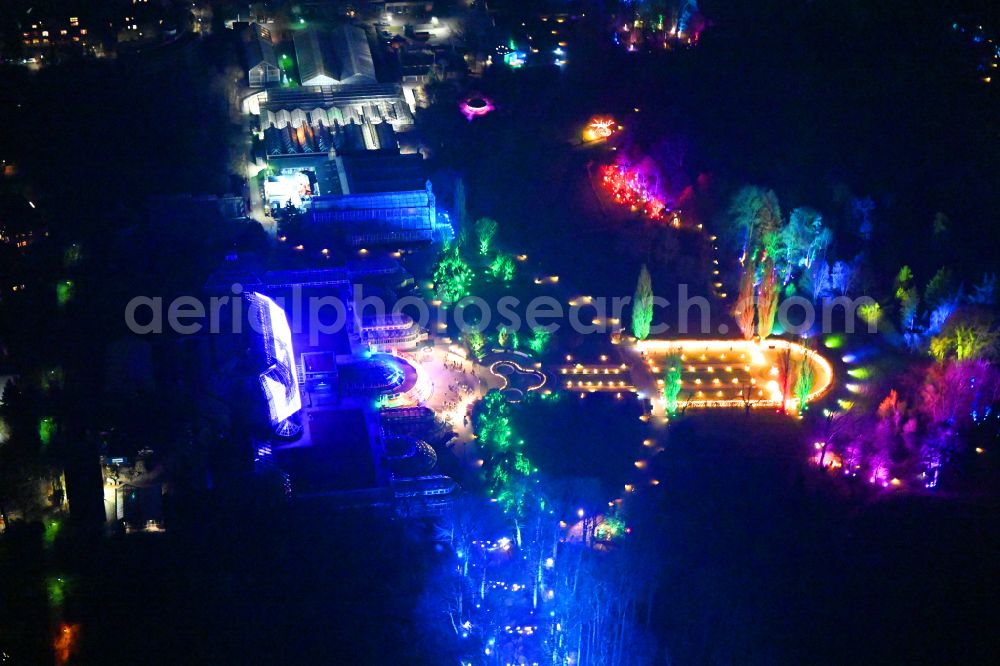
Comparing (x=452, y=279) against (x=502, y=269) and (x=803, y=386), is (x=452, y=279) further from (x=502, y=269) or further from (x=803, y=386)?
(x=803, y=386)

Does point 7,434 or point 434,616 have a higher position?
point 7,434

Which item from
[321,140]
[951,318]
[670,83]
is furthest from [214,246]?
[951,318]

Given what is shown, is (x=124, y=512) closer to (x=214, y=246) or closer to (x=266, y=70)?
(x=214, y=246)

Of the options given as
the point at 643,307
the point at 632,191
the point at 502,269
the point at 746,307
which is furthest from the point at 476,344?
the point at 632,191

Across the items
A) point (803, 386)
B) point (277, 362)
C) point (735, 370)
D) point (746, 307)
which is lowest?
point (803, 386)

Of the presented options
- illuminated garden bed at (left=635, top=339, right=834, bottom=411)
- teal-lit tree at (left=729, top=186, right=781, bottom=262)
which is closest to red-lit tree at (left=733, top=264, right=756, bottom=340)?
illuminated garden bed at (left=635, top=339, right=834, bottom=411)

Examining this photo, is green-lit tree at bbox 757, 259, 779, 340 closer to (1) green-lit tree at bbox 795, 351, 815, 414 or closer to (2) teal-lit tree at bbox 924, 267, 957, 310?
(1) green-lit tree at bbox 795, 351, 815, 414

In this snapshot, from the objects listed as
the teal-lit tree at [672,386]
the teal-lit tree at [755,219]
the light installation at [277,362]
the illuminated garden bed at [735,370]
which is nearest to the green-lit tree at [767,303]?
Answer: the illuminated garden bed at [735,370]
